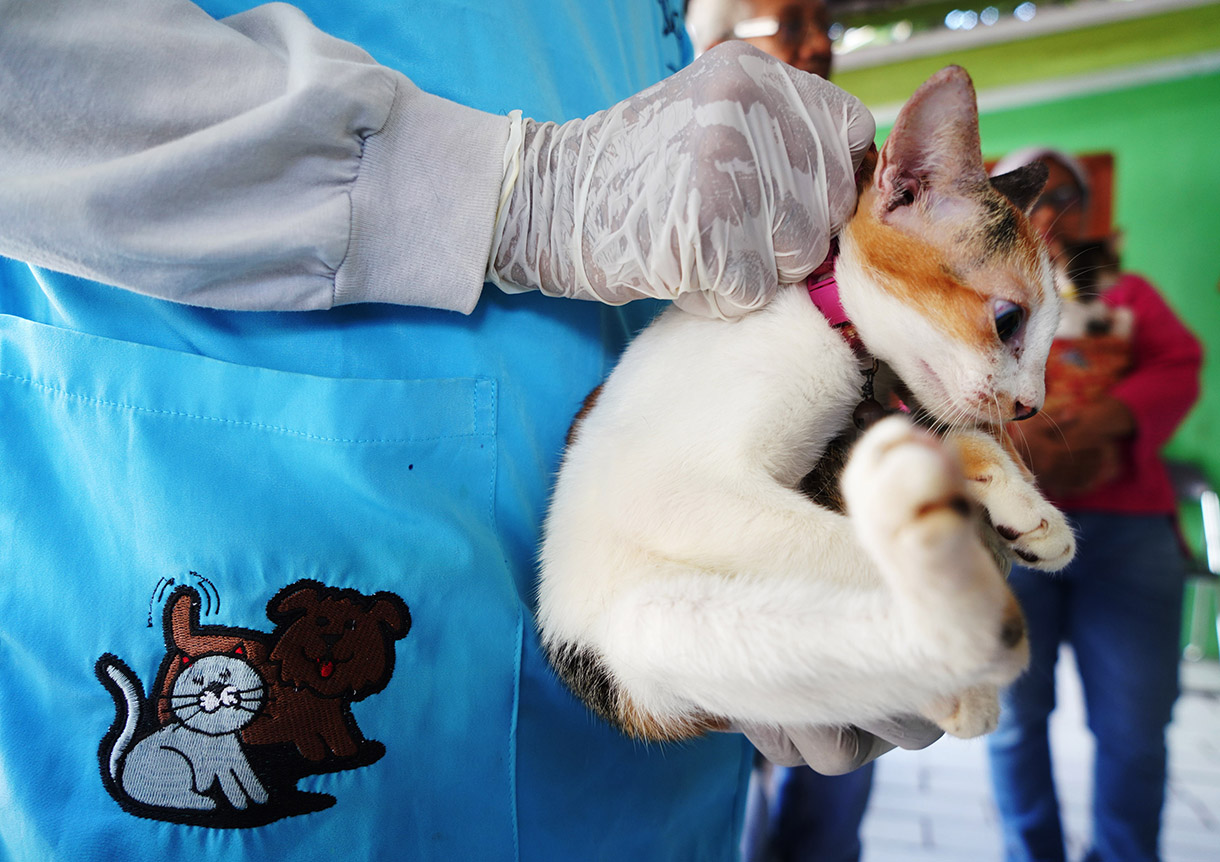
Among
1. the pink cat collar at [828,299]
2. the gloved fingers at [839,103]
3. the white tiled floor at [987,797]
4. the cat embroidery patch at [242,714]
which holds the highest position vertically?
the gloved fingers at [839,103]

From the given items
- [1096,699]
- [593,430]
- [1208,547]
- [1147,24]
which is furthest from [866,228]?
[1147,24]

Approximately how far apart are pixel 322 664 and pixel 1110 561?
243cm

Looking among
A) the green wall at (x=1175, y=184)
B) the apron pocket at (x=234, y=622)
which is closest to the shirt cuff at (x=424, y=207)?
the apron pocket at (x=234, y=622)

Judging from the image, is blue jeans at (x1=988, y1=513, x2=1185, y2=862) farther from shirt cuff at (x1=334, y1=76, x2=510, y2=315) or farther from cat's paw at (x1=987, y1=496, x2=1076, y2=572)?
shirt cuff at (x1=334, y1=76, x2=510, y2=315)

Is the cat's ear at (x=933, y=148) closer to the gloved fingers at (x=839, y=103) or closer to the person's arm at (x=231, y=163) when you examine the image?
the gloved fingers at (x=839, y=103)

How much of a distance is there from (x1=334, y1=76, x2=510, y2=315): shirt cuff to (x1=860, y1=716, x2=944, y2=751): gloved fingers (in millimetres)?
635

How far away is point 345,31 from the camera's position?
82 centimetres

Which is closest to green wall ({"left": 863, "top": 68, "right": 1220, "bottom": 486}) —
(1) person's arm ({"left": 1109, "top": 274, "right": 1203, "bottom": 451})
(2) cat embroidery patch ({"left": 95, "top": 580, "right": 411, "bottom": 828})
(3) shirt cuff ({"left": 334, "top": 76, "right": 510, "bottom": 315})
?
(1) person's arm ({"left": 1109, "top": 274, "right": 1203, "bottom": 451})

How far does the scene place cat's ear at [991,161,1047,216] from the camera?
1088mm

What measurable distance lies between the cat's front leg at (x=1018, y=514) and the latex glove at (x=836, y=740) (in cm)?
24

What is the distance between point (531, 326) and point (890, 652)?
0.55 metres

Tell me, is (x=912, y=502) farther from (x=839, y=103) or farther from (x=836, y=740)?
(x=839, y=103)

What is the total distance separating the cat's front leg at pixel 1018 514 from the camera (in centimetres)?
82

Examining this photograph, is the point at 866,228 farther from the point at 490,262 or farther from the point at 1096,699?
the point at 1096,699
